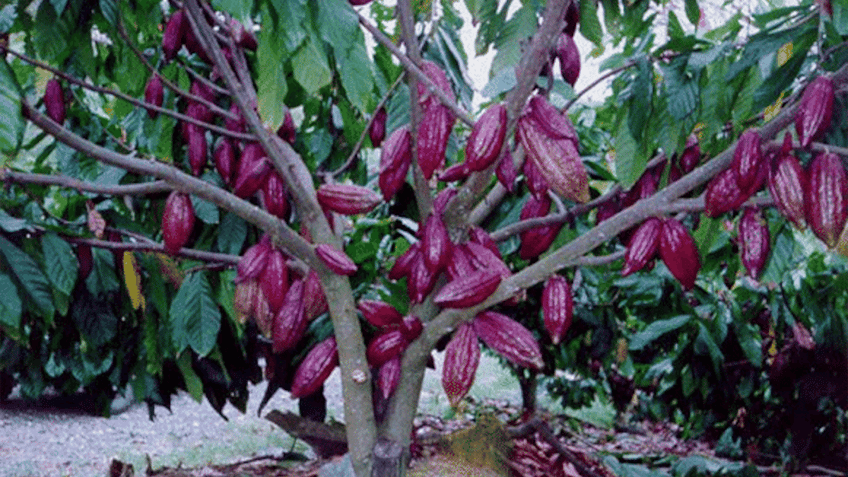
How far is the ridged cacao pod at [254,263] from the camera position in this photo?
0.96m

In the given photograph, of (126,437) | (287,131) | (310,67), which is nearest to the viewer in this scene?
(310,67)

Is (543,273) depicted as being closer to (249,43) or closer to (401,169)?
(401,169)

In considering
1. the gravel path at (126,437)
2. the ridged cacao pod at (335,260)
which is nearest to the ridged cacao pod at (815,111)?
the ridged cacao pod at (335,260)

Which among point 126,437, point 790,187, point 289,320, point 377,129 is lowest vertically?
point 126,437

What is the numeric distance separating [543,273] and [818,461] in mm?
1959

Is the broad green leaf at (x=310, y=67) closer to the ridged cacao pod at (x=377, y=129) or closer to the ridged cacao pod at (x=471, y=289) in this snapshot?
the ridged cacao pod at (x=471, y=289)

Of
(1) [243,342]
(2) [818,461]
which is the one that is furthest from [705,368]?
(1) [243,342]

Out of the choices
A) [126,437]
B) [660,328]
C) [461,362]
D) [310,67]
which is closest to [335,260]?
[461,362]

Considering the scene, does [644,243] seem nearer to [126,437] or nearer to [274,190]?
[274,190]

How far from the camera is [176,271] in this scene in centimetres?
124

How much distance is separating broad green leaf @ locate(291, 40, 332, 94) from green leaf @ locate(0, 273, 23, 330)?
0.62 metres

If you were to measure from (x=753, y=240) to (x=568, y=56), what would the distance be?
0.33 metres

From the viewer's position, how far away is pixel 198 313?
4.17 ft

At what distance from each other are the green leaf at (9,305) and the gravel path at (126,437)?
2.11 metres
